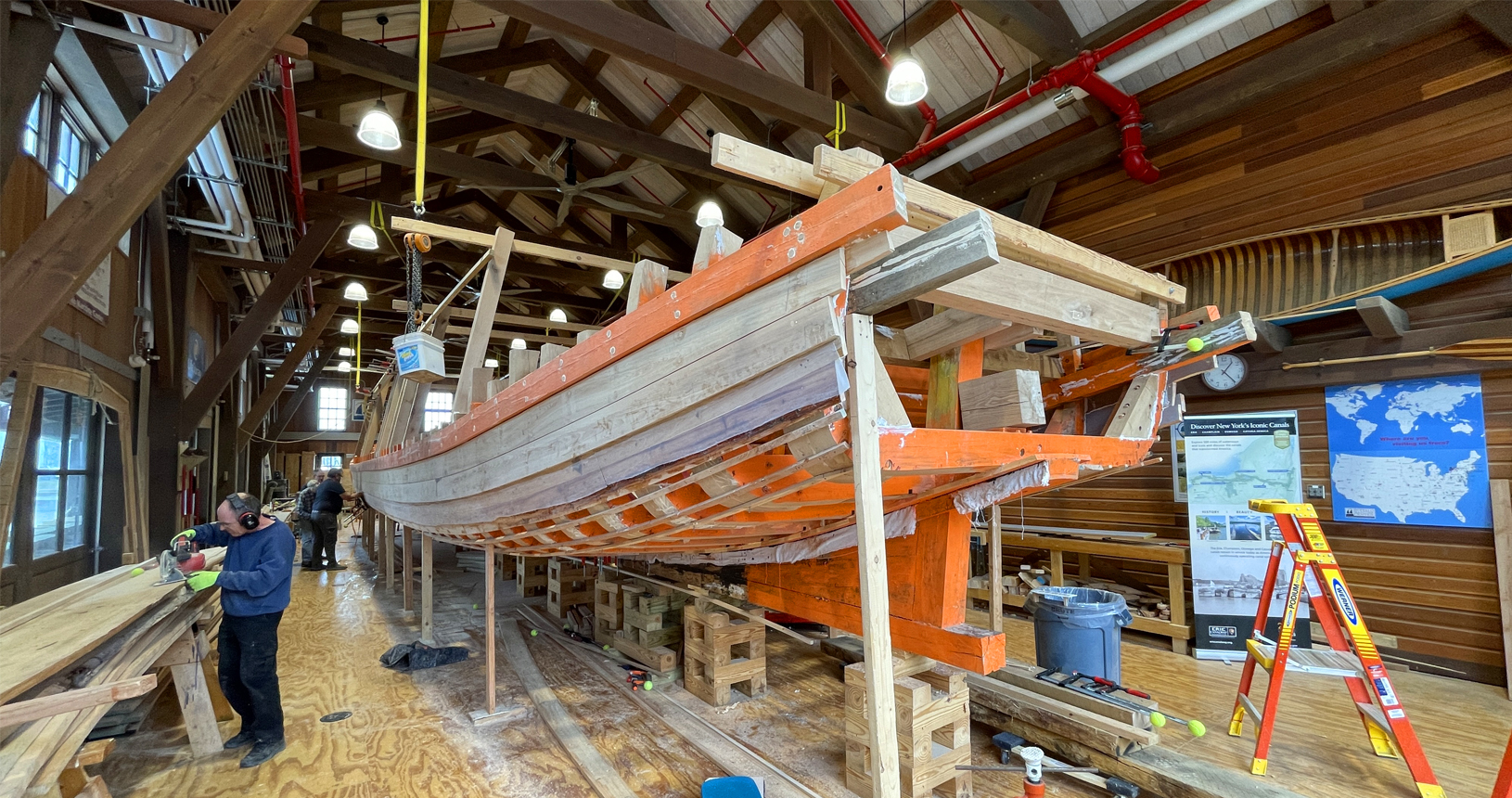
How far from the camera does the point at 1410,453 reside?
3.73 metres

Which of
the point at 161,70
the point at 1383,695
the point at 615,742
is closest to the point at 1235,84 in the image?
the point at 1383,695

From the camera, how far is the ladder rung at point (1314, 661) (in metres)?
2.56

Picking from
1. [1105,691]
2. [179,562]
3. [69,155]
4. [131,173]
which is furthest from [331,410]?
[1105,691]

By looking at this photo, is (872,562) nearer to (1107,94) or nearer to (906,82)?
(906,82)

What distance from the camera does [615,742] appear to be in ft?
9.57

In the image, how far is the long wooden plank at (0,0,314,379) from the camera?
8.51 feet

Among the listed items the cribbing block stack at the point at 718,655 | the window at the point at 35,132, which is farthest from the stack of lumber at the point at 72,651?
the window at the point at 35,132

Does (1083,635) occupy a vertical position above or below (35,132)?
below

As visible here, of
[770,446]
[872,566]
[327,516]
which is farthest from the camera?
[327,516]

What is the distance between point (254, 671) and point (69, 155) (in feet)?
13.0

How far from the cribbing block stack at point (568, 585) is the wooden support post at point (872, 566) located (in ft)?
14.0

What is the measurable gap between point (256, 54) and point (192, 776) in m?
3.19

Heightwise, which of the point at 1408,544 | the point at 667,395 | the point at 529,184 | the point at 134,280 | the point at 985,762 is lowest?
the point at 985,762

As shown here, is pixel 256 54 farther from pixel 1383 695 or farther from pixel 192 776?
pixel 1383 695
